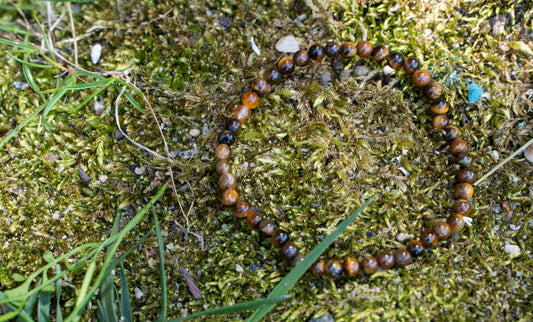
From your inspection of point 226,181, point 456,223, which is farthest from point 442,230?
point 226,181

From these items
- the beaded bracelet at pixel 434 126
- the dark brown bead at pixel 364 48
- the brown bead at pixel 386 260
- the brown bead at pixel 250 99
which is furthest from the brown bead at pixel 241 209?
the dark brown bead at pixel 364 48

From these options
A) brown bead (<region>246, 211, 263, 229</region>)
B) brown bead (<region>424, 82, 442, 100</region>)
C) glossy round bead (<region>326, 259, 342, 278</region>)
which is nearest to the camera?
glossy round bead (<region>326, 259, 342, 278</region>)

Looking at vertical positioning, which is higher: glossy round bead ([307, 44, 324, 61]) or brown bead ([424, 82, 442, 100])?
glossy round bead ([307, 44, 324, 61])

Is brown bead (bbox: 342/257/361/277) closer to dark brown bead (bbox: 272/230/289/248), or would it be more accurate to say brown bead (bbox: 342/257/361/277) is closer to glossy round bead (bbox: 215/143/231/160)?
dark brown bead (bbox: 272/230/289/248)

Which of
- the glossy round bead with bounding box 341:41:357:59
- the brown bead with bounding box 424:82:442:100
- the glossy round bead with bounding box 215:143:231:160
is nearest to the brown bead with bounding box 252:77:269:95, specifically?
the glossy round bead with bounding box 215:143:231:160

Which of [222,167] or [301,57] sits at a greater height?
[301,57]

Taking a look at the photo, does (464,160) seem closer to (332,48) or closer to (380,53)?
(380,53)
